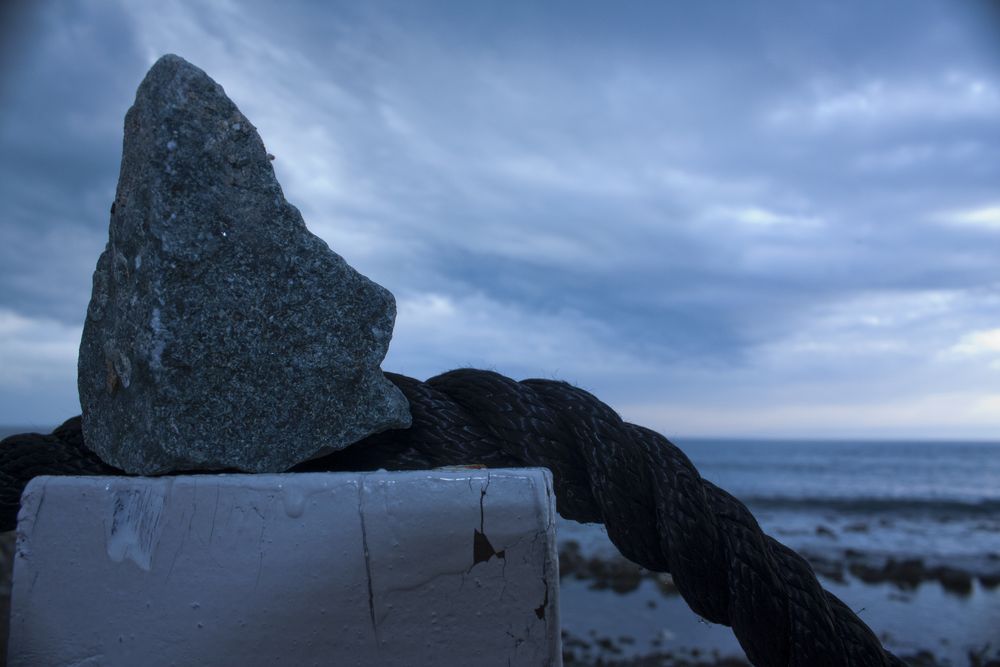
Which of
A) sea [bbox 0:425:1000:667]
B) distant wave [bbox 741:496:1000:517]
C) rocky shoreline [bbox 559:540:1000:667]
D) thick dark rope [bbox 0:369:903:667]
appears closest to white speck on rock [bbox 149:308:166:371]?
thick dark rope [bbox 0:369:903:667]

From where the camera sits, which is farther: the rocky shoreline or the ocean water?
the ocean water

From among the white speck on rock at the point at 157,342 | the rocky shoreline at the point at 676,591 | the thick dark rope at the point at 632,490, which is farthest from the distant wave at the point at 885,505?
the white speck on rock at the point at 157,342

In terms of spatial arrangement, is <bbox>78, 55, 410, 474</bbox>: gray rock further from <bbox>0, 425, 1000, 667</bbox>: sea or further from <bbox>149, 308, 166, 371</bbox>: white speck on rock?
<bbox>0, 425, 1000, 667</bbox>: sea

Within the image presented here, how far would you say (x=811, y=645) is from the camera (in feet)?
4.89

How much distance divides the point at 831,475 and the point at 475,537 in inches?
1627

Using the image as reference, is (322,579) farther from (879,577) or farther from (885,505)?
(885,505)

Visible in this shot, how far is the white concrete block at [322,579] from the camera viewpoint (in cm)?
115

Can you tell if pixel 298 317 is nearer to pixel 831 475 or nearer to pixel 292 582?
pixel 292 582

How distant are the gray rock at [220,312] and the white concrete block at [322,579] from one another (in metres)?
0.17

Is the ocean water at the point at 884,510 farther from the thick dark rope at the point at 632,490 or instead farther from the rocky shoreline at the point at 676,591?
the thick dark rope at the point at 632,490

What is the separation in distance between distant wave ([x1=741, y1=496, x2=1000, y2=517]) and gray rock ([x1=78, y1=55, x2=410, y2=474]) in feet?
79.2

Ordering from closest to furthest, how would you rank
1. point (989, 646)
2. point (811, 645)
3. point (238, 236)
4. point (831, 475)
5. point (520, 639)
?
1. point (520, 639)
2. point (238, 236)
3. point (811, 645)
4. point (989, 646)
5. point (831, 475)

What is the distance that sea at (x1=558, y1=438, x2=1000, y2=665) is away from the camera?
8.92m

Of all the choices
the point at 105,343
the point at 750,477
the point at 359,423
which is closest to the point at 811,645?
the point at 359,423
